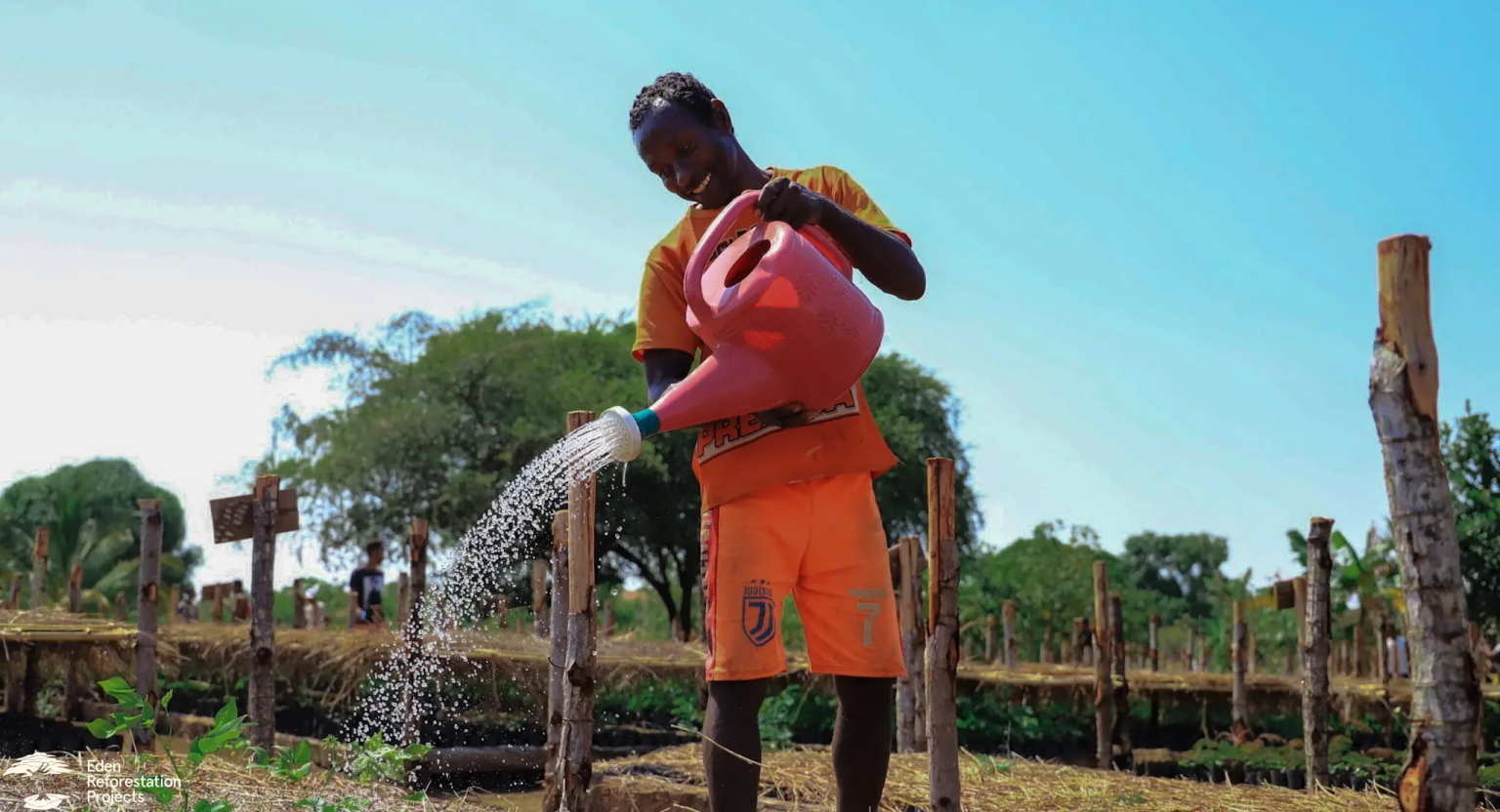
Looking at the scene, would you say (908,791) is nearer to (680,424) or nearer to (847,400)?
(847,400)

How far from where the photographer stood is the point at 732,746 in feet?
8.69

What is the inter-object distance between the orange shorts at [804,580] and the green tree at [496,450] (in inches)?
540

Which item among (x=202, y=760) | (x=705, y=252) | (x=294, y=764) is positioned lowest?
(x=294, y=764)

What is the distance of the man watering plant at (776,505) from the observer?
105 inches

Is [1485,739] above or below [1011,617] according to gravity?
below

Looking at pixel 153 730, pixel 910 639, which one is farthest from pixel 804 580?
pixel 910 639

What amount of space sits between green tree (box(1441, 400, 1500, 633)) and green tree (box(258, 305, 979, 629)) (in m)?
7.50

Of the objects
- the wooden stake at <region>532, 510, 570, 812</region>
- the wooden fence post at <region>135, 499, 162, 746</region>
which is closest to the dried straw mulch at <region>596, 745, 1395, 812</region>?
the wooden stake at <region>532, 510, 570, 812</region>

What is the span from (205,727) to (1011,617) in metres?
8.65

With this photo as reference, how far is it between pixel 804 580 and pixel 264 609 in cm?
416

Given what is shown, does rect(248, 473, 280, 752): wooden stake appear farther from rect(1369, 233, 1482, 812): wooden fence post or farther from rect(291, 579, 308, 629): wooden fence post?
rect(291, 579, 308, 629): wooden fence post

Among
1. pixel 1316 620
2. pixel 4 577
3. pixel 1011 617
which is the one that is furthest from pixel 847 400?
pixel 4 577

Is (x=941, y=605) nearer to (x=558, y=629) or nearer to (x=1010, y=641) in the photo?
(x=558, y=629)

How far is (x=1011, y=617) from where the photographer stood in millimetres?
14328
